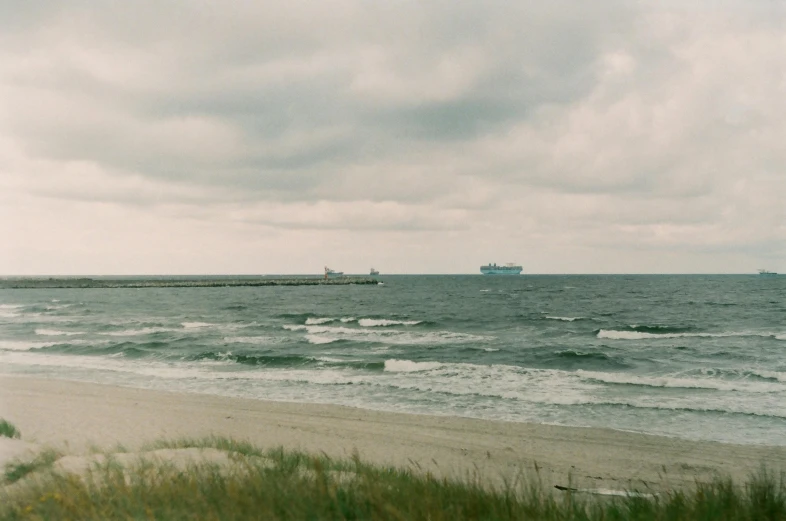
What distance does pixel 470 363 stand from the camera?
24016mm

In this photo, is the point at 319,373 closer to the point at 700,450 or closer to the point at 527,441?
the point at 527,441

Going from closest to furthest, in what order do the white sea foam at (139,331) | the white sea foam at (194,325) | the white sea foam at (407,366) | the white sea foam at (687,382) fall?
1. the white sea foam at (687,382)
2. the white sea foam at (407,366)
3. the white sea foam at (139,331)
4. the white sea foam at (194,325)

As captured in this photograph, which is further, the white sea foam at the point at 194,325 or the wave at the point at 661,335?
the white sea foam at the point at 194,325

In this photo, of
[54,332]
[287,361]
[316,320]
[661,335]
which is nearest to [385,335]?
[287,361]

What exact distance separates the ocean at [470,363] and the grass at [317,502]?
9.72 m

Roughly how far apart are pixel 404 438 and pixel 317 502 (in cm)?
827

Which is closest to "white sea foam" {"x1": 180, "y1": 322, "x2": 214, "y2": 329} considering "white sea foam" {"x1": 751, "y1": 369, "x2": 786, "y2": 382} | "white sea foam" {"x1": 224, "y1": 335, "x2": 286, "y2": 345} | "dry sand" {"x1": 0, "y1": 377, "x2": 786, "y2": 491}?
"white sea foam" {"x1": 224, "y1": 335, "x2": 286, "y2": 345}

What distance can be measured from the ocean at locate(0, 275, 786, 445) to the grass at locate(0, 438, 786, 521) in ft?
31.9

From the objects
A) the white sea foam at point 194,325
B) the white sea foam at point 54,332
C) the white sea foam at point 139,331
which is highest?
the white sea foam at point 194,325

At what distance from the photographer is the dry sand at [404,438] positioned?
34.9 feet

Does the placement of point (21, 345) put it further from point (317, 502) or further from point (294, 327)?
point (317, 502)

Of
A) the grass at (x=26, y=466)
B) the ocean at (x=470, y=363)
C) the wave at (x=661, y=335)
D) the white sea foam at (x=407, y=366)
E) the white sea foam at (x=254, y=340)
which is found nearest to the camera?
the grass at (x=26, y=466)

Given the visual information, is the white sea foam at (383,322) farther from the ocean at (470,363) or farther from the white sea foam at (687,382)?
the white sea foam at (687,382)

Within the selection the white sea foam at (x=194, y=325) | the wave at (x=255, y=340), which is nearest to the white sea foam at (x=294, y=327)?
the wave at (x=255, y=340)
